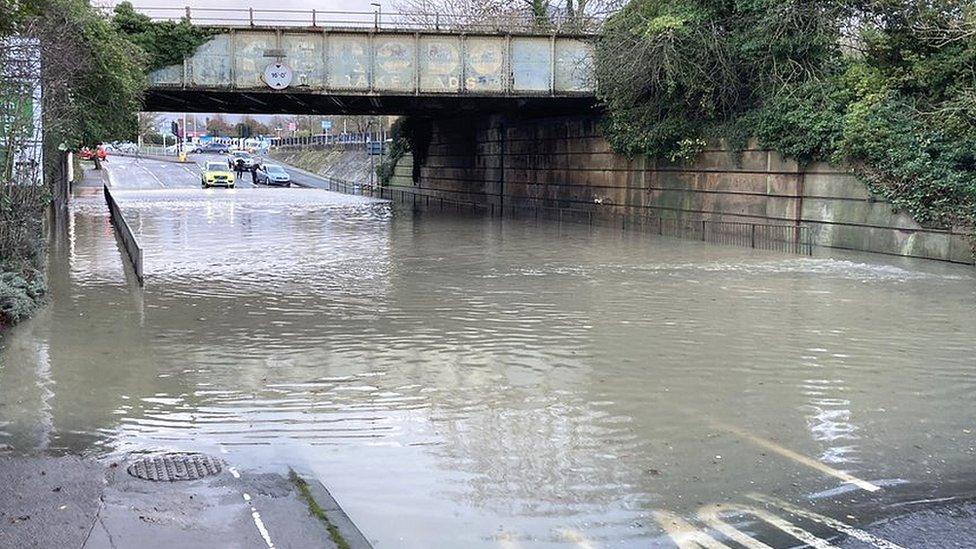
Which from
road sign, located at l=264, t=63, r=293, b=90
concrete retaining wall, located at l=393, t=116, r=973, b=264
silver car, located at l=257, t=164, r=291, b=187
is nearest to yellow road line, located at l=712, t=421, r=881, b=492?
concrete retaining wall, located at l=393, t=116, r=973, b=264

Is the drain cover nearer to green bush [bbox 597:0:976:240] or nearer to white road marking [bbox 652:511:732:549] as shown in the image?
white road marking [bbox 652:511:732:549]

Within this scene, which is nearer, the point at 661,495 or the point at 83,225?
the point at 661,495

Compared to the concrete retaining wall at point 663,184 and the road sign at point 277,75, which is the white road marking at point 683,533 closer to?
the concrete retaining wall at point 663,184

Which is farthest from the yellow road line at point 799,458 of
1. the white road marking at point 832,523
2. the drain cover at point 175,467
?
the drain cover at point 175,467

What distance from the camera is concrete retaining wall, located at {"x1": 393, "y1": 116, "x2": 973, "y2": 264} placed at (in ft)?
Answer: 73.7

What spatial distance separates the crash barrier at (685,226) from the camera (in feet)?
81.1

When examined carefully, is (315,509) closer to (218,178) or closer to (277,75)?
(277,75)

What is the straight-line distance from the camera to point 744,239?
25734mm

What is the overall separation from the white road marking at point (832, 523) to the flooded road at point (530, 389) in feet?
0.10

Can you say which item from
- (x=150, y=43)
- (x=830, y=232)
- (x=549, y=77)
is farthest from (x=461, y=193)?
(x=830, y=232)

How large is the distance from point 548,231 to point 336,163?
61.3 metres

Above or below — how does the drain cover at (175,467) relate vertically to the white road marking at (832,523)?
above

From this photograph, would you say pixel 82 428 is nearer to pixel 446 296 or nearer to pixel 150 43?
pixel 446 296

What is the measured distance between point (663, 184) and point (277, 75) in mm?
12959
